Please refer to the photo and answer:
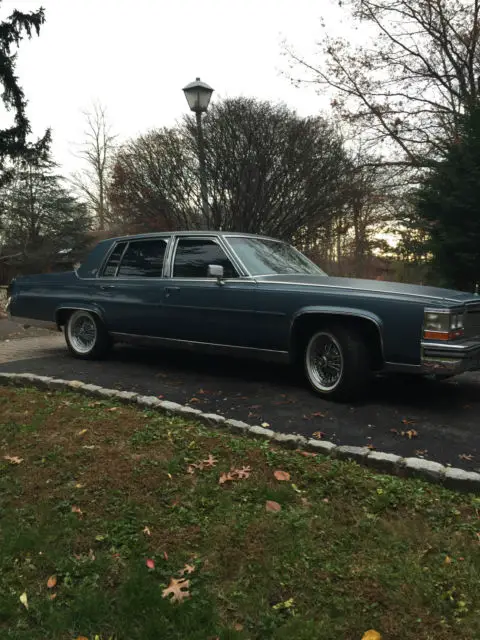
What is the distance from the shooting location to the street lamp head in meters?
10.8

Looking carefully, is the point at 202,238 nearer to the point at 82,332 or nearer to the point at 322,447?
the point at 82,332

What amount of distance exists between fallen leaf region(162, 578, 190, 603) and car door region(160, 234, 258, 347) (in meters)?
3.12

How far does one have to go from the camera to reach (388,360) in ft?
15.5

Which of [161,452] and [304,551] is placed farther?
[161,452]

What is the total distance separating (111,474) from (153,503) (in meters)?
0.46

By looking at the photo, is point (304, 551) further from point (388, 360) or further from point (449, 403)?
point (449, 403)

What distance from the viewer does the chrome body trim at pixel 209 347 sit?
17.7ft

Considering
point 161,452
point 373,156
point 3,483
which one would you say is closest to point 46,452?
point 3,483

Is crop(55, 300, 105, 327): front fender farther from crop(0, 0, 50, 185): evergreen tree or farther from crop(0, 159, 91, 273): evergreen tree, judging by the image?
crop(0, 159, 91, 273): evergreen tree

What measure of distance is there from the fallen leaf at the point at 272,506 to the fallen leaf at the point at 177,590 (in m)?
0.72

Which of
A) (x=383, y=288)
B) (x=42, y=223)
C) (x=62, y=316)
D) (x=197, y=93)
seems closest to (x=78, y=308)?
(x=62, y=316)

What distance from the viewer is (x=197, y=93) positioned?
10898 mm

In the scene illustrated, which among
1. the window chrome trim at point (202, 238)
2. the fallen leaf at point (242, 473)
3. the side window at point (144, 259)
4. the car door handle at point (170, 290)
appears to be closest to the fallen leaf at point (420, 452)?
the fallen leaf at point (242, 473)

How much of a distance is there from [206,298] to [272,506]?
9.80 ft
